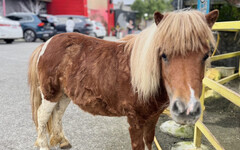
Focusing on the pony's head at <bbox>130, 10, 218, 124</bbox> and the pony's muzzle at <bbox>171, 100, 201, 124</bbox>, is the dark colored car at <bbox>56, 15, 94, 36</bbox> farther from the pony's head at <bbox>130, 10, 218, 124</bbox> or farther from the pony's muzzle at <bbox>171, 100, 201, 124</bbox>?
the pony's muzzle at <bbox>171, 100, 201, 124</bbox>

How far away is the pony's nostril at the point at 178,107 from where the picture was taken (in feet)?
3.92

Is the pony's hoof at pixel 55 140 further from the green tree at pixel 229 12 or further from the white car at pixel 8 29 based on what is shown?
the white car at pixel 8 29

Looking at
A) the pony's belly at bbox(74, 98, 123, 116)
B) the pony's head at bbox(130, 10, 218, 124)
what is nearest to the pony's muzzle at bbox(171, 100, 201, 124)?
the pony's head at bbox(130, 10, 218, 124)

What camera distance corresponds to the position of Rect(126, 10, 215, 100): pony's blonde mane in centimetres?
130

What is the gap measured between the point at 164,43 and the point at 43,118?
1810 mm

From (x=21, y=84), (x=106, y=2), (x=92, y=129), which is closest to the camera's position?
(x=92, y=129)

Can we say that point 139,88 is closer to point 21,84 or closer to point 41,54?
point 41,54

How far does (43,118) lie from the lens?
95.2 inches

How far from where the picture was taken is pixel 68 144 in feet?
8.57

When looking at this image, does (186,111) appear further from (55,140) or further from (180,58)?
(55,140)

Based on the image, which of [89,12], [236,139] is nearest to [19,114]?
[236,139]

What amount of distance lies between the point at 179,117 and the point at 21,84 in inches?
197

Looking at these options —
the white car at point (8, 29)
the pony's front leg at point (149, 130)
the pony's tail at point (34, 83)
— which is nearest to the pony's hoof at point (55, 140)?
the pony's tail at point (34, 83)

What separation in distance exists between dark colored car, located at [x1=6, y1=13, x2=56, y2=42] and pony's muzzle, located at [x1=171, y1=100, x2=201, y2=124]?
1405 cm
